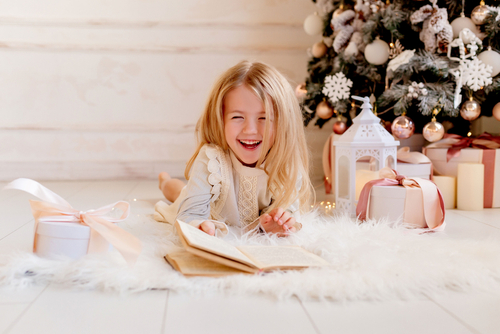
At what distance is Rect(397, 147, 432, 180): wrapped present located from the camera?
170cm

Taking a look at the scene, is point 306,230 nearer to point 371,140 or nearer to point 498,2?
point 371,140

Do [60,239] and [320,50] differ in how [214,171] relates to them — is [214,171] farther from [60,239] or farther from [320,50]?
[320,50]

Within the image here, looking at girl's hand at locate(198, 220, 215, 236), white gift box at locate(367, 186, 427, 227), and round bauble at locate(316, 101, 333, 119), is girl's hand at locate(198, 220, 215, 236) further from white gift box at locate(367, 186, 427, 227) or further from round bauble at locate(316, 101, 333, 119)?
round bauble at locate(316, 101, 333, 119)

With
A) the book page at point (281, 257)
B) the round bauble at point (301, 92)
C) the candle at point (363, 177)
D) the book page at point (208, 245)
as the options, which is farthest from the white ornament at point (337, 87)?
the book page at point (208, 245)

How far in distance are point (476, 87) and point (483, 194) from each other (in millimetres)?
406

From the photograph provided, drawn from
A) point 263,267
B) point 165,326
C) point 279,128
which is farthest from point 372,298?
point 279,128

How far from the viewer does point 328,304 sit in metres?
0.78

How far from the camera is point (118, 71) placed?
2785 mm

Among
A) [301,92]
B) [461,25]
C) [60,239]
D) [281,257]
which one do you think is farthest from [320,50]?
[60,239]

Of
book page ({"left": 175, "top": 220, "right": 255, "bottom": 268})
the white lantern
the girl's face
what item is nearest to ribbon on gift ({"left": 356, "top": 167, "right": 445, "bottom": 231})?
the white lantern

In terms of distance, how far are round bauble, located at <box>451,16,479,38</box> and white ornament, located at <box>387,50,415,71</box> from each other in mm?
190

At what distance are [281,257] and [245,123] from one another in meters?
0.42

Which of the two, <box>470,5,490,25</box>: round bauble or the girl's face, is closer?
the girl's face

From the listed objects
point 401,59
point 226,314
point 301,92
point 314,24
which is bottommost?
point 226,314
